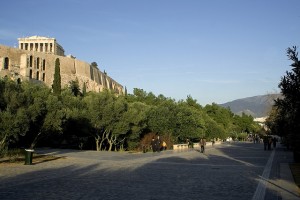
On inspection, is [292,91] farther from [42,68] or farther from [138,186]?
→ [42,68]

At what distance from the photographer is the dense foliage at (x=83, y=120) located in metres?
20.3

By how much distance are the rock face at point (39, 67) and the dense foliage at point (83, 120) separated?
104ft

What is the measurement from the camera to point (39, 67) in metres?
91.1

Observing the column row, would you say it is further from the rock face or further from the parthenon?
the rock face

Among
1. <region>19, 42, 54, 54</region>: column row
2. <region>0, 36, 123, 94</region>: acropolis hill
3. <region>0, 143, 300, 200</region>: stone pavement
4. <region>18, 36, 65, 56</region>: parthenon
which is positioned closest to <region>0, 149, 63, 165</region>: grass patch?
<region>0, 143, 300, 200</region>: stone pavement

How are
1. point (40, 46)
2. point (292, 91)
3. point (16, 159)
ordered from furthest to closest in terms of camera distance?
point (40, 46), point (16, 159), point (292, 91)

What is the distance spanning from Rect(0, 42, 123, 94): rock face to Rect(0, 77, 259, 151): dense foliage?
104 ft

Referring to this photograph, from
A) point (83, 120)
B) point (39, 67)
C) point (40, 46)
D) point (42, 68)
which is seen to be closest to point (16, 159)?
point (83, 120)

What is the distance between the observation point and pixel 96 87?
10750cm

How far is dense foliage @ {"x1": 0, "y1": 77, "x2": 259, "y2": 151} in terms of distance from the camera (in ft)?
66.7

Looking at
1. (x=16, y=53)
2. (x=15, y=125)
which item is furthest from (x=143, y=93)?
(x=15, y=125)

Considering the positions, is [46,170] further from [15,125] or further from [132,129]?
[132,129]

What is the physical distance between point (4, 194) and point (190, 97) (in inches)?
2818

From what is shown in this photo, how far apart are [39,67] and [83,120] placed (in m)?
60.9
